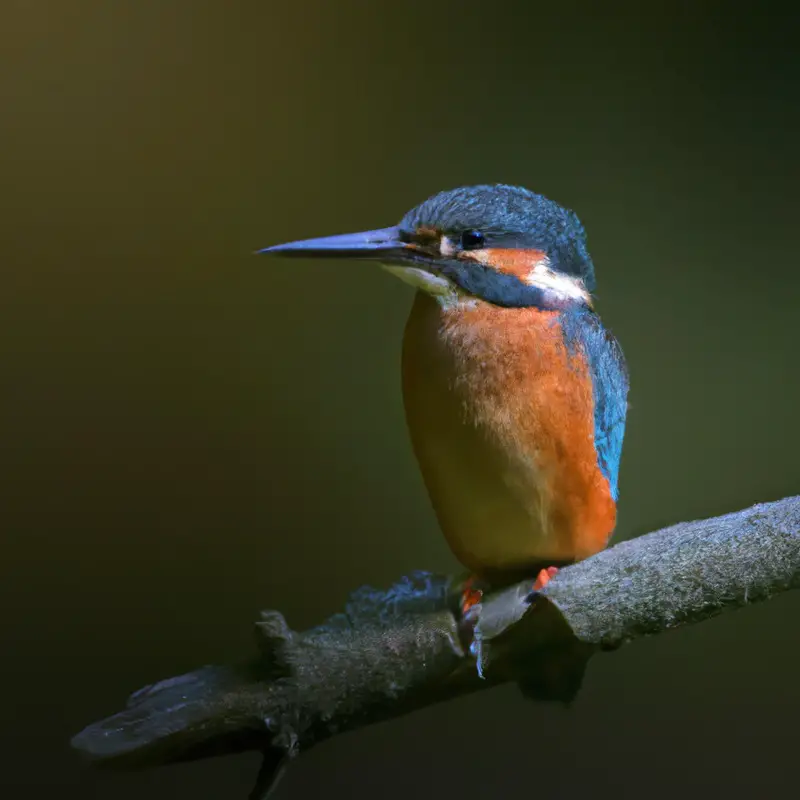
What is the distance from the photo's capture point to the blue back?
1154 mm

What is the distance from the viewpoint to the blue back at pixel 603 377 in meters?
1.15

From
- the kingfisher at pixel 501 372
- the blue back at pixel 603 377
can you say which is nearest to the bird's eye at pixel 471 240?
the kingfisher at pixel 501 372

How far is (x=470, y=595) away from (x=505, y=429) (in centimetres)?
26

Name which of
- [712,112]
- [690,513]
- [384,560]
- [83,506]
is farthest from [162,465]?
[712,112]

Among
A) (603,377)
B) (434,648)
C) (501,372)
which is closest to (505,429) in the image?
(501,372)

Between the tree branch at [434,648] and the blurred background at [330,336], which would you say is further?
the blurred background at [330,336]

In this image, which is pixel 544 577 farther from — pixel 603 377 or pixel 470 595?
pixel 603 377

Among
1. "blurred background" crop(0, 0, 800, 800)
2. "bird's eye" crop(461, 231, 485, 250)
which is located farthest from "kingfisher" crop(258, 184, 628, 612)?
"blurred background" crop(0, 0, 800, 800)

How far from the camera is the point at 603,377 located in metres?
1.18

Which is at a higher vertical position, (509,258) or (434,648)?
(509,258)

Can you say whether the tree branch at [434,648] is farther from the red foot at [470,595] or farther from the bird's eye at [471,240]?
the bird's eye at [471,240]

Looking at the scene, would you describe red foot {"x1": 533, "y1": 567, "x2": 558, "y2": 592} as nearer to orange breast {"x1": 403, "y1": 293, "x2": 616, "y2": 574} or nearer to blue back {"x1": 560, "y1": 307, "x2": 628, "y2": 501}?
orange breast {"x1": 403, "y1": 293, "x2": 616, "y2": 574}

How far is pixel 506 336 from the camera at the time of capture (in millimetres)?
1110

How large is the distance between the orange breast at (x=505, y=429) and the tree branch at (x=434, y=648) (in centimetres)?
8
